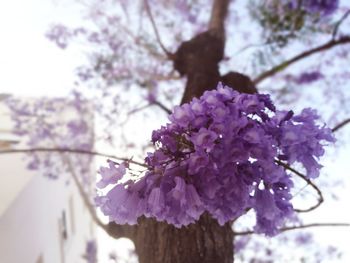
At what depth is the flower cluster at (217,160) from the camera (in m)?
1.10

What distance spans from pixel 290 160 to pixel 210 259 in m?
1.26

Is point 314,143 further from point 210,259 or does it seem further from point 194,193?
point 210,259

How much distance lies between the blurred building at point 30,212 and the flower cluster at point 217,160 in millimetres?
3996

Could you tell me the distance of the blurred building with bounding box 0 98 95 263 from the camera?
5281mm

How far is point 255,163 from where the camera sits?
3.71 ft

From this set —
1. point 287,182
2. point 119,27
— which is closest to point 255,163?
point 287,182

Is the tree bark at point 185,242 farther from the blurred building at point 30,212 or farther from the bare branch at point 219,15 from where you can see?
the blurred building at point 30,212

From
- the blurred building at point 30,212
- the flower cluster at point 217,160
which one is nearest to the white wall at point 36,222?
the blurred building at point 30,212

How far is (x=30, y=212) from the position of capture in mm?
6340

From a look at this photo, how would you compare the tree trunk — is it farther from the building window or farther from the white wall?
the building window

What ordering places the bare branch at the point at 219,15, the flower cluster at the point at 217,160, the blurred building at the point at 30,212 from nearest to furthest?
1. the flower cluster at the point at 217,160
2. the bare branch at the point at 219,15
3. the blurred building at the point at 30,212

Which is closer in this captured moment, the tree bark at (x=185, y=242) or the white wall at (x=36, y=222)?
the tree bark at (x=185, y=242)

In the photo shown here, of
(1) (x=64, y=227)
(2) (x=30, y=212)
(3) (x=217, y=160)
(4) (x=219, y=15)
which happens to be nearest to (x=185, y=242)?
(3) (x=217, y=160)

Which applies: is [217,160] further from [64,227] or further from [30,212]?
[64,227]
